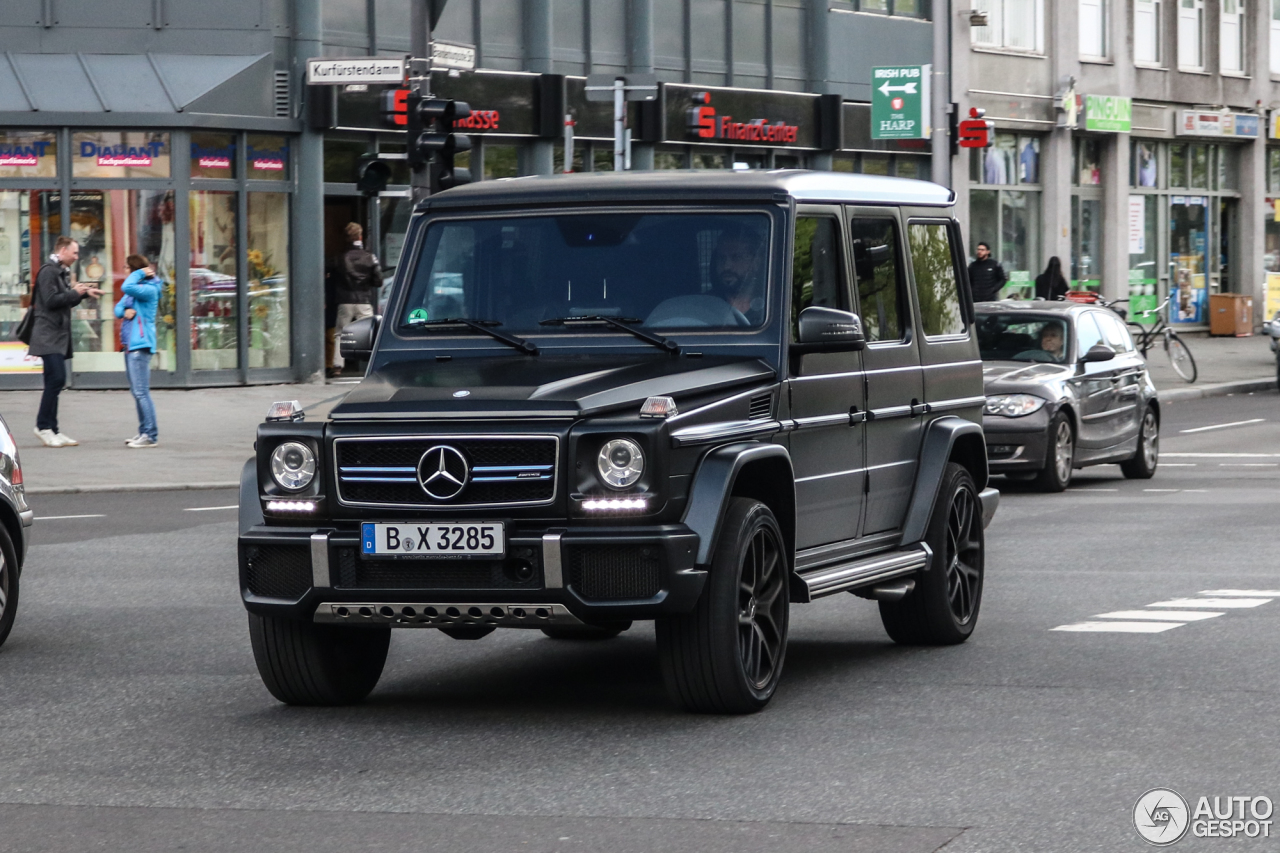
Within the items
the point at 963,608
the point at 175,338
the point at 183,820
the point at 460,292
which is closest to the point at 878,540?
the point at 963,608

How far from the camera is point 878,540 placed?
905 cm

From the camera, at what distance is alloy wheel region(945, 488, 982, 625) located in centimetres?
952

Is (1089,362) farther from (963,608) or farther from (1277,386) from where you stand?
(1277,386)

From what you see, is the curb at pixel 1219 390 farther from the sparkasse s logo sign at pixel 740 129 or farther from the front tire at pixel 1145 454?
the front tire at pixel 1145 454

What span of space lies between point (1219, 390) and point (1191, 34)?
17214mm

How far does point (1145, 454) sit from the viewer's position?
18969mm

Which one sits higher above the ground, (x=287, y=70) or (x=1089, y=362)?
(x=287, y=70)

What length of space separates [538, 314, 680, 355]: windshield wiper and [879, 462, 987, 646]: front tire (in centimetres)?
173

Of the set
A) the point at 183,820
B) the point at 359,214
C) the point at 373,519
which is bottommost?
the point at 183,820

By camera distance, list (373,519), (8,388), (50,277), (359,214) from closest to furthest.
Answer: (373,519) < (50,277) < (8,388) < (359,214)

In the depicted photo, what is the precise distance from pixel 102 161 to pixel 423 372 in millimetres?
19344

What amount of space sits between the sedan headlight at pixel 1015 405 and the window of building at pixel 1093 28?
91.7 ft

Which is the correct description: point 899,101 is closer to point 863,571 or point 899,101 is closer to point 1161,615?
point 1161,615

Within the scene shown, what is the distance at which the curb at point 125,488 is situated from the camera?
1808 cm
